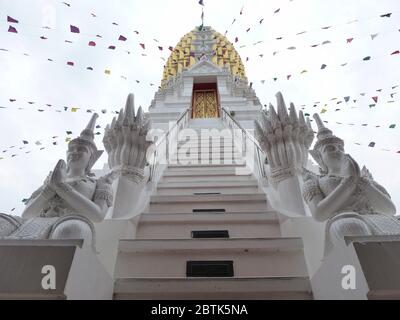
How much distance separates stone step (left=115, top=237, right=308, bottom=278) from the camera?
3.34 metres

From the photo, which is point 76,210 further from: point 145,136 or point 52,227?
point 145,136

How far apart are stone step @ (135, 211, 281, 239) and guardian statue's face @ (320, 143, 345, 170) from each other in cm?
103

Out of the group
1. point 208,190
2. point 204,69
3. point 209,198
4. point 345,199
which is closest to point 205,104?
point 204,69

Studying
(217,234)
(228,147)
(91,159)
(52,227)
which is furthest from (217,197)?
(228,147)

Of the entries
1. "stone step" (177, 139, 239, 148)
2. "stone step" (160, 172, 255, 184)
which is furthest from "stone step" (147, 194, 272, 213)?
"stone step" (177, 139, 239, 148)

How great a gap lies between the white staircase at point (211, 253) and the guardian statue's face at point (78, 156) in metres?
0.92

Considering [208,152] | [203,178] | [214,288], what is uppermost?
[208,152]

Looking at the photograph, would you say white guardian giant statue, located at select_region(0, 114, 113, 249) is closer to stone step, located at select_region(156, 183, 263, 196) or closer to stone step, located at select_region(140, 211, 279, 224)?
stone step, located at select_region(140, 211, 279, 224)

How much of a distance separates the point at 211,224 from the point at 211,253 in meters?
0.65

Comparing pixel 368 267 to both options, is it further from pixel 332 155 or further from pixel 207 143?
pixel 207 143

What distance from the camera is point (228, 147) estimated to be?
8.87 metres

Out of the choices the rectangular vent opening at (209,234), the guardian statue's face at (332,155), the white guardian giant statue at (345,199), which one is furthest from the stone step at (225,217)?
the guardian statue's face at (332,155)

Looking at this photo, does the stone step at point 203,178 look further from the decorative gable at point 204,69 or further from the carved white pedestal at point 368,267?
the decorative gable at point 204,69

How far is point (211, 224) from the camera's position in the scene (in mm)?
4121
